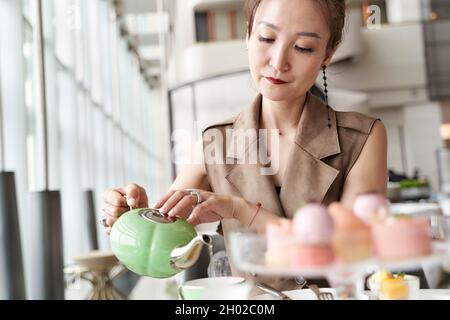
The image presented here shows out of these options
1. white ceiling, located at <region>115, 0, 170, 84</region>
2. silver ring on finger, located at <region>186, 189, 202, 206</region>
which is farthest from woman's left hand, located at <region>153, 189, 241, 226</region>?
white ceiling, located at <region>115, 0, 170, 84</region>

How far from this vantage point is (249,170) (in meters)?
0.69

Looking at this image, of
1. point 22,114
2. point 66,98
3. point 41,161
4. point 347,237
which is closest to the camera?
point 347,237

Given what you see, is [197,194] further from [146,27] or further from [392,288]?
[146,27]

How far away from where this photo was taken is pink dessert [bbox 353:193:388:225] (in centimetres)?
36

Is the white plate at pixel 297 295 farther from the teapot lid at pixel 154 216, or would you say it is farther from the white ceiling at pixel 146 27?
the white ceiling at pixel 146 27

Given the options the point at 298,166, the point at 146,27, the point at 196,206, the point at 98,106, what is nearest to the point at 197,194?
the point at 196,206

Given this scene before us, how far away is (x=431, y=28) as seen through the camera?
579cm

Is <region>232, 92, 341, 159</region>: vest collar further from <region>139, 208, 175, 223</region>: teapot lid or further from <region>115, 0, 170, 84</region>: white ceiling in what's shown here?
<region>115, 0, 170, 84</region>: white ceiling

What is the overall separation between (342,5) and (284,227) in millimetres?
369

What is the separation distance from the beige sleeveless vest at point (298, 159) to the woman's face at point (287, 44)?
7 centimetres

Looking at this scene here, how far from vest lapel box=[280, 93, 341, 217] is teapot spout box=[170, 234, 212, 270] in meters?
0.11

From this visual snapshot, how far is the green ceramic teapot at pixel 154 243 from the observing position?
0.55 metres

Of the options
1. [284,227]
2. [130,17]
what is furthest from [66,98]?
[284,227]
